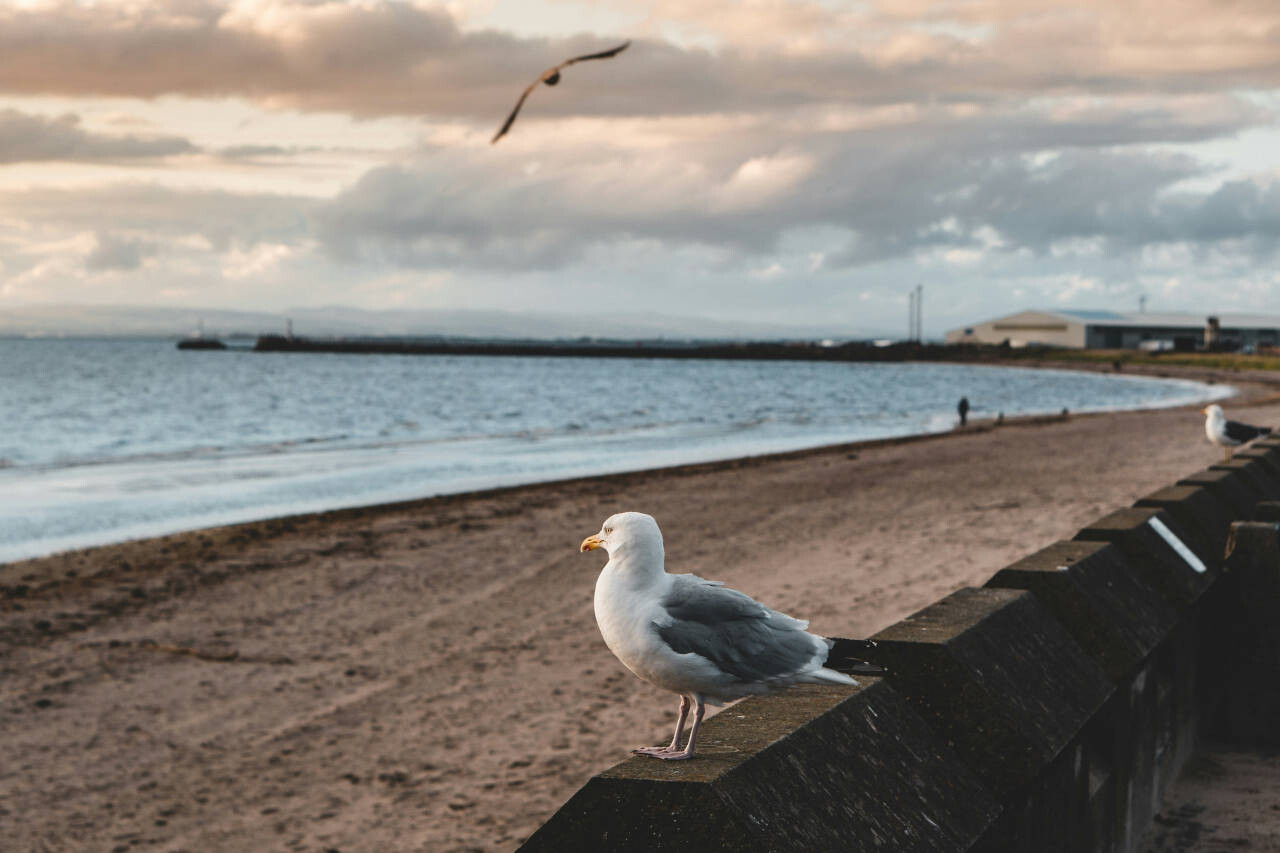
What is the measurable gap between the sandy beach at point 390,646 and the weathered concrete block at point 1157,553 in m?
4.14

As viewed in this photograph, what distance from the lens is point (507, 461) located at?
34844mm

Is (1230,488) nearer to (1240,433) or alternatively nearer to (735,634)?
(735,634)

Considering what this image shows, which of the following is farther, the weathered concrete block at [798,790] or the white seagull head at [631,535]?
the white seagull head at [631,535]

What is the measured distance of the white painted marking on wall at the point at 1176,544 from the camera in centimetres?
484

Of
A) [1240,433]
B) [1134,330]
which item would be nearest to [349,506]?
[1240,433]

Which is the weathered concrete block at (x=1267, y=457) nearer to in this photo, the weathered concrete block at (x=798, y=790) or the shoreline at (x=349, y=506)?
the weathered concrete block at (x=798, y=790)

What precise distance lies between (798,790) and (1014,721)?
3.13 ft

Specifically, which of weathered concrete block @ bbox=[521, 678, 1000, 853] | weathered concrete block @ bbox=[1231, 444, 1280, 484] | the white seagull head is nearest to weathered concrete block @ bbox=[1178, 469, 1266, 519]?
weathered concrete block @ bbox=[1231, 444, 1280, 484]

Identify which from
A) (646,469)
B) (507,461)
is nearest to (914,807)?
(646,469)

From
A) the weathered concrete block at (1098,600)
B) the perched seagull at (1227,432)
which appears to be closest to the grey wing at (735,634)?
the weathered concrete block at (1098,600)

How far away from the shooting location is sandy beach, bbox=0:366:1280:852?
8.02 meters

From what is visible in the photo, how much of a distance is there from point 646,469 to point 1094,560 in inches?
1041

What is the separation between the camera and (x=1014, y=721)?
9.14 feet

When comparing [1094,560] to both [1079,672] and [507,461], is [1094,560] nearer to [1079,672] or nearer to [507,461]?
[1079,672]
